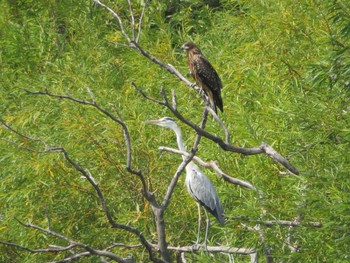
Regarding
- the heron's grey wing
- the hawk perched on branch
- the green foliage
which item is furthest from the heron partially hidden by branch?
the hawk perched on branch

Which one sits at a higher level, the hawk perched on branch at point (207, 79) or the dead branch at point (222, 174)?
the dead branch at point (222, 174)

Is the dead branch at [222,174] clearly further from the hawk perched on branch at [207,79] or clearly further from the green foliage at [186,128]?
the hawk perched on branch at [207,79]

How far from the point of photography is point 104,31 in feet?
41.2

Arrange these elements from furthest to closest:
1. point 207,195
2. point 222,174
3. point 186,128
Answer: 1. point 186,128
2. point 207,195
3. point 222,174

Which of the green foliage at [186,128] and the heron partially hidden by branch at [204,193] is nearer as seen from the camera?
the green foliage at [186,128]

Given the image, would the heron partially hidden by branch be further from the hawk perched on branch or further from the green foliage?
the hawk perched on branch

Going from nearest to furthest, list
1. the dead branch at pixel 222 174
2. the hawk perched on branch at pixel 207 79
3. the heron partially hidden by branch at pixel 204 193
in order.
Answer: the dead branch at pixel 222 174 < the heron partially hidden by branch at pixel 204 193 < the hawk perched on branch at pixel 207 79

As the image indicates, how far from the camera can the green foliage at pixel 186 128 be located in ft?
22.5

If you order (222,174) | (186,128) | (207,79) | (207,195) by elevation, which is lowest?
(186,128)

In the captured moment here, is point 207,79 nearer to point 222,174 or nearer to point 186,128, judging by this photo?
point 186,128

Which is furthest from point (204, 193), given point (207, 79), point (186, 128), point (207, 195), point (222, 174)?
point (186, 128)

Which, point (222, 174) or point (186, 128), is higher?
point (222, 174)

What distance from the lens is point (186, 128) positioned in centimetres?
979

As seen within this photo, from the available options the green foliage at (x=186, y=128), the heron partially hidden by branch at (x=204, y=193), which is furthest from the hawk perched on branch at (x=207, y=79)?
the heron partially hidden by branch at (x=204, y=193)
